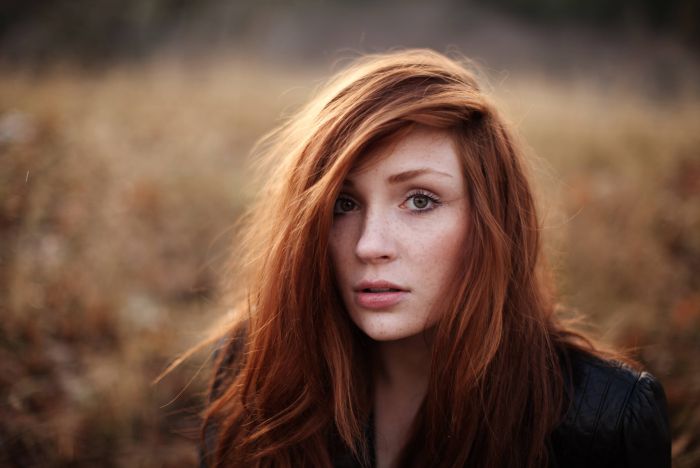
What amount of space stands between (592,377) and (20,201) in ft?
13.6

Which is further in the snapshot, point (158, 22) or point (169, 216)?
point (158, 22)

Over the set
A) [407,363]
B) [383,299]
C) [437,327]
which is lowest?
[407,363]

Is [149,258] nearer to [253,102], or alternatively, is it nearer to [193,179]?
[193,179]

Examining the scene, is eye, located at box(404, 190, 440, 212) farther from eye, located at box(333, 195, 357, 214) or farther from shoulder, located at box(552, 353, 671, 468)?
shoulder, located at box(552, 353, 671, 468)

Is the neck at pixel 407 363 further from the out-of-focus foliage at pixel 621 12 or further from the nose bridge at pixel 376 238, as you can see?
the out-of-focus foliage at pixel 621 12

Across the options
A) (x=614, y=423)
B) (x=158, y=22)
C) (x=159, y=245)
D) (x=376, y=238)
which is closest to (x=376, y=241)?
(x=376, y=238)

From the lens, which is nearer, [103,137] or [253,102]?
[103,137]

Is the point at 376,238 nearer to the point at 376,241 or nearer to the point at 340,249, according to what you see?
the point at 376,241

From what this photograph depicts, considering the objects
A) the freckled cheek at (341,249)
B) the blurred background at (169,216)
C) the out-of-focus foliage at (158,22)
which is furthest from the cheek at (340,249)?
the out-of-focus foliage at (158,22)

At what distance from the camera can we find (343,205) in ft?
5.58

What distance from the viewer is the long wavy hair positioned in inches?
62.4

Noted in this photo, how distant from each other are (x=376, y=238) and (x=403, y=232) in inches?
3.8

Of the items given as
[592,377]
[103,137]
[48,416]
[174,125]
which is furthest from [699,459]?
[174,125]

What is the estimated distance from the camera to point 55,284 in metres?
3.43
